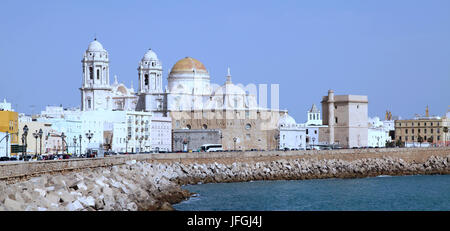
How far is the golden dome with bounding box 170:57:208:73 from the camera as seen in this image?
8325 cm

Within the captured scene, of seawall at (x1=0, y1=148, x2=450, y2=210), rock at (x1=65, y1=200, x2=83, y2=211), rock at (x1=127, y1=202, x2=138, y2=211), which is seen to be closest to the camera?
rock at (x1=65, y1=200, x2=83, y2=211)

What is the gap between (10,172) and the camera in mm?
26266

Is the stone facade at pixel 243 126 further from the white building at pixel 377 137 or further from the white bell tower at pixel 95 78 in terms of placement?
the white building at pixel 377 137

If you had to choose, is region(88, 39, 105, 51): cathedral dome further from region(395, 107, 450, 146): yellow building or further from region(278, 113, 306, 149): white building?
region(395, 107, 450, 146): yellow building

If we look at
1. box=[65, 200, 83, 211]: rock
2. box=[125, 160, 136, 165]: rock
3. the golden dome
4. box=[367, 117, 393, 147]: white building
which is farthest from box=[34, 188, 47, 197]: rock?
box=[367, 117, 393, 147]: white building

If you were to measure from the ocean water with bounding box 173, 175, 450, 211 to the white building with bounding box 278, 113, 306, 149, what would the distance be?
23733mm

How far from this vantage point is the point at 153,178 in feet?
A: 127

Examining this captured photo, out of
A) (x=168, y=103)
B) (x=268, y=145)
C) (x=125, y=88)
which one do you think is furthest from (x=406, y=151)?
(x=125, y=88)

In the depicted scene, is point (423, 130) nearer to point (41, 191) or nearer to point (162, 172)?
point (162, 172)

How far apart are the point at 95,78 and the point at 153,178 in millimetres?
36822

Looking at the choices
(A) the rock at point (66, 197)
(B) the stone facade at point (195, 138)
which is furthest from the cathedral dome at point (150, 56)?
(A) the rock at point (66, 197)

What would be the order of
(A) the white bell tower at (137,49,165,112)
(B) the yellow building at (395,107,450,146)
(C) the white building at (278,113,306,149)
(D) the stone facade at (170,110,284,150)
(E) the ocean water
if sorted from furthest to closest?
(B) the yellow building at (395,107,450,146) < (A) the white bell tower at (137,49,165,112) < (C) the white building at (278,113,306,149) < (D) the stone facade at (170,110,284,150) < (E) the ocean water
